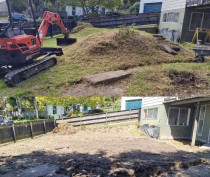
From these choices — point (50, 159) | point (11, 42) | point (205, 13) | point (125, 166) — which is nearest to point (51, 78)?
point (11, 42)

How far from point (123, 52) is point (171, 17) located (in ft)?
30.1

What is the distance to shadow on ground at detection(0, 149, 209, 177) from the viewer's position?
3162mm

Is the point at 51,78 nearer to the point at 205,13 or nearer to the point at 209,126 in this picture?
the point at 209,126

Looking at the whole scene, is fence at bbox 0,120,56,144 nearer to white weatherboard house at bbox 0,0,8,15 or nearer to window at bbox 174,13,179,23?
white weatherboard house at bbox 0,0,8,15

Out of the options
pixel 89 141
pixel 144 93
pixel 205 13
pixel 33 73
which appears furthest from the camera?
pixel 205 13

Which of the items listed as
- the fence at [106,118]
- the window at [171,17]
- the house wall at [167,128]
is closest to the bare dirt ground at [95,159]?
the fence at [106,118]

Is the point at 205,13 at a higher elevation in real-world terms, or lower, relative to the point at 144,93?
higher

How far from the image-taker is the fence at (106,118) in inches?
245

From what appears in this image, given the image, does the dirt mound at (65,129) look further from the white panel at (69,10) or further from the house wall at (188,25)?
the house wall at (188,25)

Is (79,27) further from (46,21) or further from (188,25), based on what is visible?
(188,25)

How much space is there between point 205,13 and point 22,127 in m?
12.3

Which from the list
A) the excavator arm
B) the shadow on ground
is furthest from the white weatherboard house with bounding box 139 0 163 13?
the shadow on ground

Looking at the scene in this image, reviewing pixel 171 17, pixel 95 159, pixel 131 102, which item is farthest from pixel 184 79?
pixel 171 17

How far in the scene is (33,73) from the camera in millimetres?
5441
